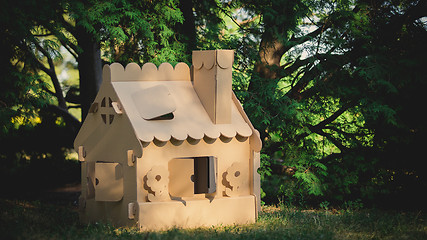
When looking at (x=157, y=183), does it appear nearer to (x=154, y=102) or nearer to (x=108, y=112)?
(x=154, y=102)

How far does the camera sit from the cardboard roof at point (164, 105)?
7309 millimetres

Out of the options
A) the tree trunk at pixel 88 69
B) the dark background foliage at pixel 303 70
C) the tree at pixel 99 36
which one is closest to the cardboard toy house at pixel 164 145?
the tree at pixel 99 36

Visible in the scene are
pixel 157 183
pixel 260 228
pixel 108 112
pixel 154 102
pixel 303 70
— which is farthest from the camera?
pixel 303 70

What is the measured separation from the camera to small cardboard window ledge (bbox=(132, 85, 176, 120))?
24.2ft

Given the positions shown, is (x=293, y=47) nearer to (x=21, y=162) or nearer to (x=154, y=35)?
(x=154, y=35)

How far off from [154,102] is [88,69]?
5.10 metres

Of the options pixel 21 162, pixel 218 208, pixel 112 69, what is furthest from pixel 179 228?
pixel 21 162

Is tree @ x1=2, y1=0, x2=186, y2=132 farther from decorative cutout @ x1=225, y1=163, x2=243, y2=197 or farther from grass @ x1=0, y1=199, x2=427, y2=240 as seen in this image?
decorative cutout @ x1=225, y1=163, x2=243, y2=197

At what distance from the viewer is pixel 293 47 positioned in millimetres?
12031

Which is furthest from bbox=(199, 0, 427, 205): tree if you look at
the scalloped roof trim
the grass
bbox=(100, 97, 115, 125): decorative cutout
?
bbox=(100, 97, 115, 125): decorative cutout

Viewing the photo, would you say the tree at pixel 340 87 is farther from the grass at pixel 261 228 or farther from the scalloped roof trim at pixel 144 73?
the scalloped roof trim at pixel 144 73

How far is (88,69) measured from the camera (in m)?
12.1

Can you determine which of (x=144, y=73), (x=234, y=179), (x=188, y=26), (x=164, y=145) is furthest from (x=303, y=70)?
(x=164, y=145)

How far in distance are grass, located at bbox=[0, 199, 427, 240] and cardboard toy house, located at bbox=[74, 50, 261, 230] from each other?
11.3 inches
